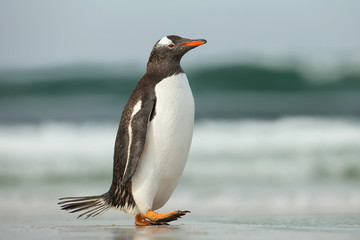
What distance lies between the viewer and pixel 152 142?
4293 millimetres

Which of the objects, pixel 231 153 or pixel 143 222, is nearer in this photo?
pixel 143 222

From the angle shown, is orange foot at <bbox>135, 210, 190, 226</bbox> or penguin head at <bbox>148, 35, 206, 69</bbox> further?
penguin head at <bbox>148, 35, 206, 69</bbox>

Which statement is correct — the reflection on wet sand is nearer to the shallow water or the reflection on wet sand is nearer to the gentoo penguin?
the gentoo penguin

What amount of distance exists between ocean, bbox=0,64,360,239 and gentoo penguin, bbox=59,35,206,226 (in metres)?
0.81

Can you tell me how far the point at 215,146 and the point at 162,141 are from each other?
6227 millimetres

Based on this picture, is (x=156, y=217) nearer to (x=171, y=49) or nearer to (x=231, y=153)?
(x=171, y=49)

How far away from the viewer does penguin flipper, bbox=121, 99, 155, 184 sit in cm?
418

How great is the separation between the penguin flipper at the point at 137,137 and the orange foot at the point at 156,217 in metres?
0.33

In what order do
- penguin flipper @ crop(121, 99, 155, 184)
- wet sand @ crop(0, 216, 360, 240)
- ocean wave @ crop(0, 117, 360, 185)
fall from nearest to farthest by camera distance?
wet sand @ crop(0, 216, 360, 240)
penguin flipper @ crop(121, 99, 155, 184)
ocean wave @ crop(0, 117, 360, 185)

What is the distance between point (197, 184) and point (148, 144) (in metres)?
4.36

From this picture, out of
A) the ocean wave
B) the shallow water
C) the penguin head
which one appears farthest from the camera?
the ocean wave

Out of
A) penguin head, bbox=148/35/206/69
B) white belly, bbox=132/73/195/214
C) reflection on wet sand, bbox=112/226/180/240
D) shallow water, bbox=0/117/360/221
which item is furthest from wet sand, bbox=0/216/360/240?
shallow water, bbox=0/117/360/221

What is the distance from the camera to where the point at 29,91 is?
17516 mm

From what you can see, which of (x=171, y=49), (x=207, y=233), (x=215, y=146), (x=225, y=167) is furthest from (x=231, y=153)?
(x=207, y=233)
